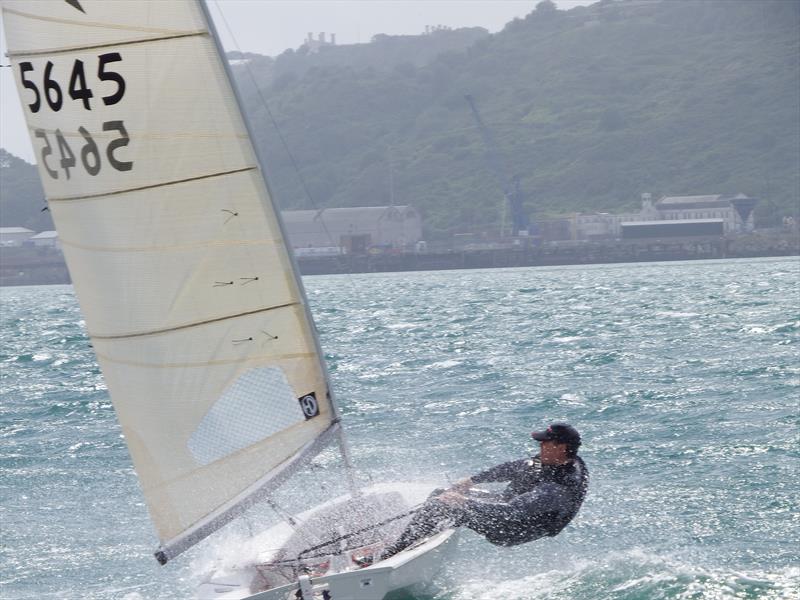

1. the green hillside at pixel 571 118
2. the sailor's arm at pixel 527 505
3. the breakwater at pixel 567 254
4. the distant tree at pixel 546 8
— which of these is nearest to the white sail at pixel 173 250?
the sailor's arm at pixel 527 505

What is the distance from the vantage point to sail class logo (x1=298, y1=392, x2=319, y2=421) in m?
7.74

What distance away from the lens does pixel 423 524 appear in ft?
26.0

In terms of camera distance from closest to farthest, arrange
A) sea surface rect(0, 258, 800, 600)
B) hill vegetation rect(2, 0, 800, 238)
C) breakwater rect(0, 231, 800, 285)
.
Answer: sea surface rect(0, 258, 800, 600), breakwater rect(0, 231, 800, 285), hill vegetation rect(2, 0, 800, 238)

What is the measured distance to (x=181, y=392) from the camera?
762 centimetres

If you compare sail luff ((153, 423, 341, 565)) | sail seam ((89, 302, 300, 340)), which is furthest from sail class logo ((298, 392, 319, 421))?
sail seam ((89, 302, 300, 340))

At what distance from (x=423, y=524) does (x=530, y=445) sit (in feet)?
18.7

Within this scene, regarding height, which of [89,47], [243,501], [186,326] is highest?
[89,47]

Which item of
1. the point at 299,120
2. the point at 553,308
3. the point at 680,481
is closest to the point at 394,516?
the point at 680,481

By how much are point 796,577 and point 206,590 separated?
3.69m

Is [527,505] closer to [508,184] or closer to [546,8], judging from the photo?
[508,184]

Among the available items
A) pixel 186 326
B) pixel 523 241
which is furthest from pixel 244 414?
pixel 523 241

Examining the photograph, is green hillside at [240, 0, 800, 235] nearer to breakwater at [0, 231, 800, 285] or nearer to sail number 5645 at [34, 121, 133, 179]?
breakwater at [0, 231, 800, 285]

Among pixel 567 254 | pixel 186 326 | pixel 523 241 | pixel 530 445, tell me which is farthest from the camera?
pixel 523 241

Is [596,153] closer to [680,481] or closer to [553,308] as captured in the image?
[553,308]
